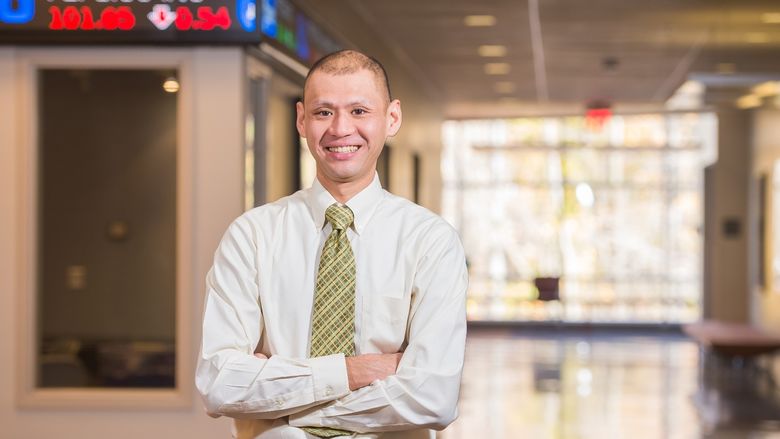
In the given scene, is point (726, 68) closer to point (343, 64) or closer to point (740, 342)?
point (740, 342)

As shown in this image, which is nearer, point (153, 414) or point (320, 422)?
point (320, 422)

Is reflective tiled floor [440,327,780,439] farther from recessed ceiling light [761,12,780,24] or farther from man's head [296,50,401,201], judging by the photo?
man's head [296,50,401,201]

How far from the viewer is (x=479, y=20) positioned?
9.58m

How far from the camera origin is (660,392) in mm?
10875

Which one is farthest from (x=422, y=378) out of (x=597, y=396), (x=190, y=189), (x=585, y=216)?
(x=585, y=216)

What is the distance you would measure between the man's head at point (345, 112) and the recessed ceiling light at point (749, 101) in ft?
36.4

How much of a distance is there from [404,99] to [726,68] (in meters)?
3.24

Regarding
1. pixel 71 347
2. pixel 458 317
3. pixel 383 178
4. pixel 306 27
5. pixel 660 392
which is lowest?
pixel 660 392

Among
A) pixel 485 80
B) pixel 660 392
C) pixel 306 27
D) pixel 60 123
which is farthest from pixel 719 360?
pixel 60 123

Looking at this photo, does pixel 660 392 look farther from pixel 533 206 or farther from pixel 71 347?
pixel 533 206

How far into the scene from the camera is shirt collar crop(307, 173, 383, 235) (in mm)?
2422

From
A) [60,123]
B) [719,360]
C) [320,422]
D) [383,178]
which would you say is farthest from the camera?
[719,360]

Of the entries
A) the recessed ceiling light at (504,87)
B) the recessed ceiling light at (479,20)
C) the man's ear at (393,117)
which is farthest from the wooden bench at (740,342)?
the man's ear at (393,117)

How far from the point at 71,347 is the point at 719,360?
900 cm
